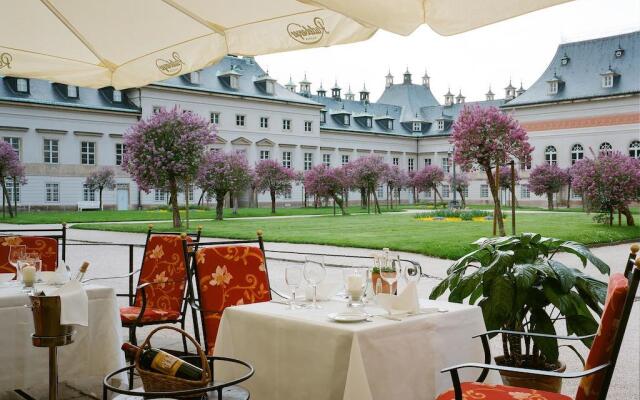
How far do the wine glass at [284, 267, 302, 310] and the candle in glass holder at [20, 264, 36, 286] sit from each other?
5.80ft

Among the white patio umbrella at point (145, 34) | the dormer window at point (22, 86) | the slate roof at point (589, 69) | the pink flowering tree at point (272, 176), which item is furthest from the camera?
the slate roof at point (589, 69)

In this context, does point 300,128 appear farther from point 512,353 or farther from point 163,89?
point 512,353

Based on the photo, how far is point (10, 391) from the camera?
174 inches

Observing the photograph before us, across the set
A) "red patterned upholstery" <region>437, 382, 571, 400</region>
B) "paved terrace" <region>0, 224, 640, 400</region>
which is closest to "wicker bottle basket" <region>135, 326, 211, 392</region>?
"red patterned upholstery" <region>437, 382, 571, 400</region>

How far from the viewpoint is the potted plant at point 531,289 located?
409 cm

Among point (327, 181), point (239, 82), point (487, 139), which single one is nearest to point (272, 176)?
point (327, 181)

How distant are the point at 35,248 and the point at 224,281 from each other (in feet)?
7.78

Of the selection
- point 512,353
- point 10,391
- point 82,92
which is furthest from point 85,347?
point 82,92

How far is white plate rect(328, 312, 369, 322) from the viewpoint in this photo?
10.5 ft

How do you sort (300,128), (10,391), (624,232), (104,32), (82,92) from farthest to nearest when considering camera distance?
(300,128), (82,92), (624,232), (104,32), (10,391)

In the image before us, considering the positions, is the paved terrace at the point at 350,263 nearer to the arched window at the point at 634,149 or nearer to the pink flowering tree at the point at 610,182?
the pink flowering tree at the point at 610,182

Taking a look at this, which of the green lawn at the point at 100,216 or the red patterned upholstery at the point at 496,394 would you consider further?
the green lawn at the point at 100,216

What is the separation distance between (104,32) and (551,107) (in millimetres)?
50653

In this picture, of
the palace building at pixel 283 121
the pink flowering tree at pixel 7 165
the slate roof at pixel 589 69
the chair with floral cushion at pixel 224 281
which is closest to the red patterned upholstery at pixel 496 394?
the chair with floral cushion at pixel 224 281
